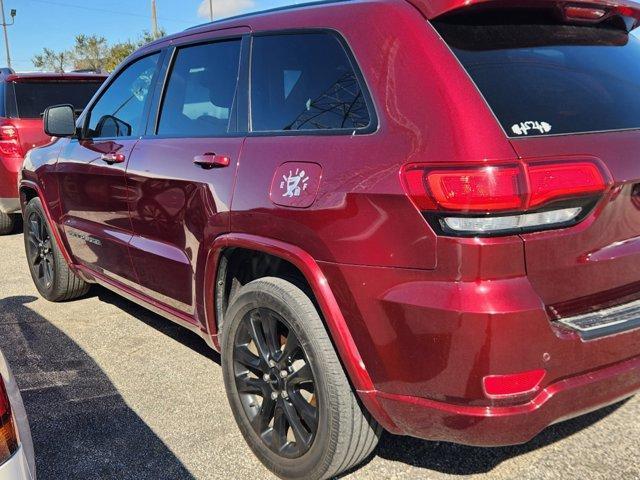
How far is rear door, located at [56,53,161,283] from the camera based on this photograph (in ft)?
11.8

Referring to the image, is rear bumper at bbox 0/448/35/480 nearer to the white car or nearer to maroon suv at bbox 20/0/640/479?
the white car

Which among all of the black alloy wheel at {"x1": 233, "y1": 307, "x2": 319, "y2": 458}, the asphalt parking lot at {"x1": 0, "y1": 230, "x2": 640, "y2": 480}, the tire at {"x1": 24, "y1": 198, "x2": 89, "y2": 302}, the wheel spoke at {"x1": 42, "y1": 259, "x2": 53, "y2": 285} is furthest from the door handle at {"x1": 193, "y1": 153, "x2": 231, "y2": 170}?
the wheel spoke at {"x1": 42, "y1": 259, "x2": 53, "y2": 285}

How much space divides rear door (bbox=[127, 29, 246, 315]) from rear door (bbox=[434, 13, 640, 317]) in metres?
1.12

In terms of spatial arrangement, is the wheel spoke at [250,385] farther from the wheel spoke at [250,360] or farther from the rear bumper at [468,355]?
the rear bumper at [468,355]

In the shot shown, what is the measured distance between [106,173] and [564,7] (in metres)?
2.67

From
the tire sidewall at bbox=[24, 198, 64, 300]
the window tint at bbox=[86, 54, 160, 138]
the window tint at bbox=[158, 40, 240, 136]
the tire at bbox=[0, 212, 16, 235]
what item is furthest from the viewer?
the tire at bbox=[0, 212, 16, 235]

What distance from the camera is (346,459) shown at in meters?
2.32

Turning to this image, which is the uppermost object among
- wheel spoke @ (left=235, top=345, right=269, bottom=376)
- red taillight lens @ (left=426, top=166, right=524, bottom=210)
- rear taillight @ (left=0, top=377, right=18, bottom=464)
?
red taillight lens @ (left=426, top=166, right=524, bottom=210)

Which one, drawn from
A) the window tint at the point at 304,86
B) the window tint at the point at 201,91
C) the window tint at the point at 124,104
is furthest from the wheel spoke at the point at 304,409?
the window tint at the point at 124,104

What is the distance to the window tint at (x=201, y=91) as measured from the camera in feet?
9.67

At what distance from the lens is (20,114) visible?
7.09 m

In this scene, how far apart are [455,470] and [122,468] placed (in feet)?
4.66

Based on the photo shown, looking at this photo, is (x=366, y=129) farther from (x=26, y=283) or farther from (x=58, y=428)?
(x=26, y=283)

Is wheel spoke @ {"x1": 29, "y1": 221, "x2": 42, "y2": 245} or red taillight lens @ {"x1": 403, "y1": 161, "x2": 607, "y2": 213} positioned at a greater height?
red taillight lens @ {"x1": 403, "y1": 161, "x2": 607, "y2": 213}
